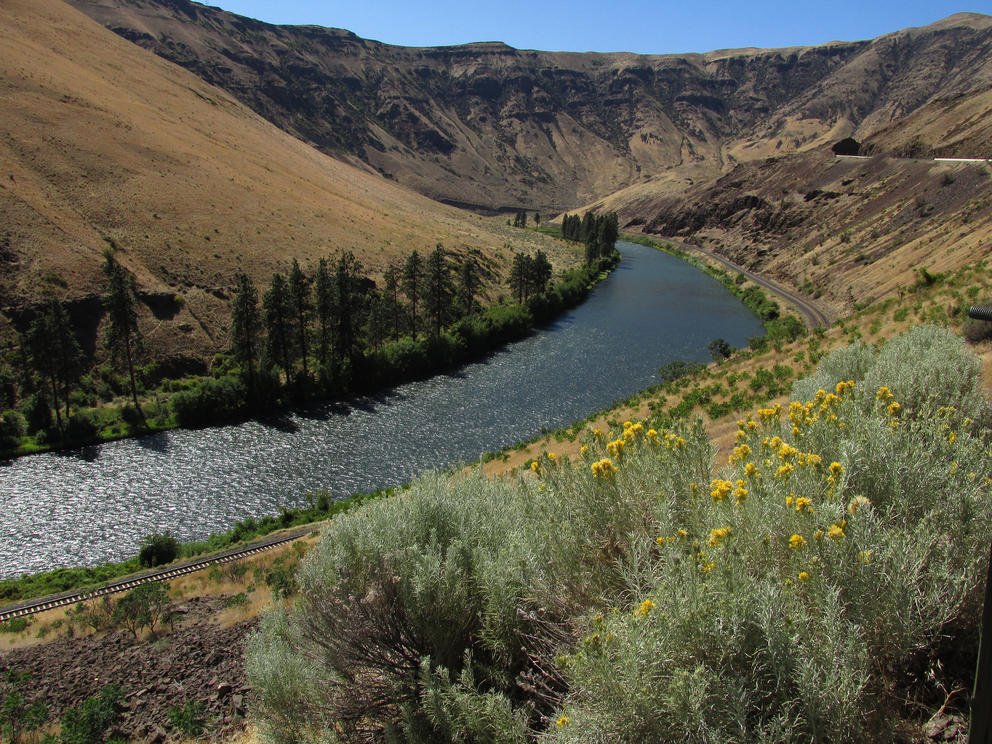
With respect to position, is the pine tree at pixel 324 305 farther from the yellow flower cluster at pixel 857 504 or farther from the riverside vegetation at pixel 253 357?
the yellow flower cluster at pixel 857 504

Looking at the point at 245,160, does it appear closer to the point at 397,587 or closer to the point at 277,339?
the point at 277,339

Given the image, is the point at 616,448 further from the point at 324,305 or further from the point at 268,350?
the point at 268,350

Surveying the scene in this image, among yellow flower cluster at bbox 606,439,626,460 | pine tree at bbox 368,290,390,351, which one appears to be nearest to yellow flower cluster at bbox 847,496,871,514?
yellow flower cluster at bbox 606,439,626,460

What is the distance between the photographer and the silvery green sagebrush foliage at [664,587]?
394 centimetres

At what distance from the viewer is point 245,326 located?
38.8m

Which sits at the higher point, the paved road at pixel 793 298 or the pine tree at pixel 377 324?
the paved road at pixel 793 298

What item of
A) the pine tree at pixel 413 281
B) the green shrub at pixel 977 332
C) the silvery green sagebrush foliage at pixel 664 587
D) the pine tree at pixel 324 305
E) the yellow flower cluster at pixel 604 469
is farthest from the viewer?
the pine tree at pixel 413 281

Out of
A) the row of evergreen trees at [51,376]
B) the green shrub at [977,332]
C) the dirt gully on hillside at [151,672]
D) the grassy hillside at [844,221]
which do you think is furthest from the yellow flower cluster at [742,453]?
the row of evergreen trees at [51,376]

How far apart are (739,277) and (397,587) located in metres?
79.7

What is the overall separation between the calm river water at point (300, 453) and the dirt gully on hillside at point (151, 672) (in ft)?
30.8

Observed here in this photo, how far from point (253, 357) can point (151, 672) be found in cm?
2940

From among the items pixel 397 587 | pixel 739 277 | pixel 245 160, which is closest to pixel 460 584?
pixel 397 587

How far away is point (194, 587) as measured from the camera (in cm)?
1925

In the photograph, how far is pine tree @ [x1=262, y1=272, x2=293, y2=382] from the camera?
40.2m
